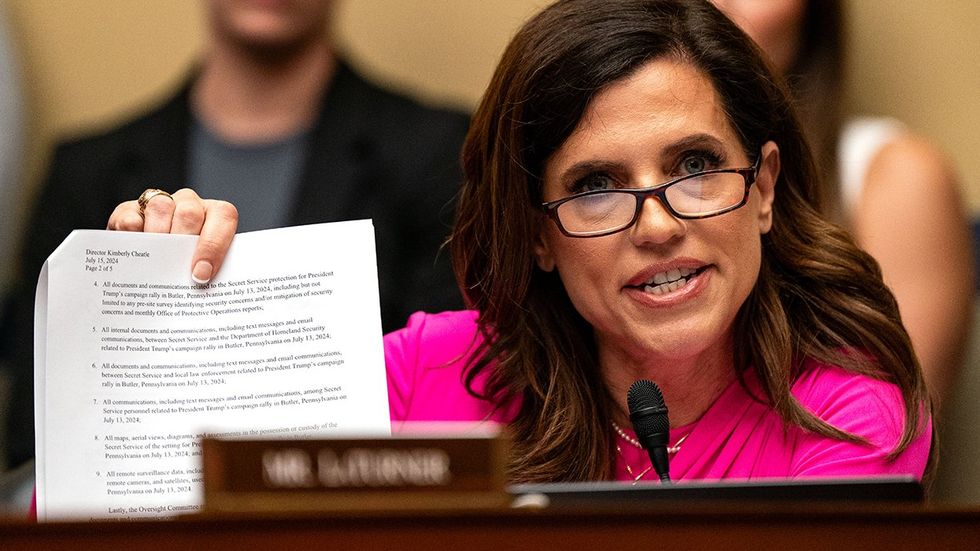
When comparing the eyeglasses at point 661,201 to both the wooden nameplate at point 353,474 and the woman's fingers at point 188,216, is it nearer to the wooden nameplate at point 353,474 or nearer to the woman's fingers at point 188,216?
the woman's fingers at point 188,216

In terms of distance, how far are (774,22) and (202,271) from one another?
1.60m

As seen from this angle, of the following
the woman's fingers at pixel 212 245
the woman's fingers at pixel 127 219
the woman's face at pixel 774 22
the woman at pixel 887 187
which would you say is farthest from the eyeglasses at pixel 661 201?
the woman's face at pixel 774 22

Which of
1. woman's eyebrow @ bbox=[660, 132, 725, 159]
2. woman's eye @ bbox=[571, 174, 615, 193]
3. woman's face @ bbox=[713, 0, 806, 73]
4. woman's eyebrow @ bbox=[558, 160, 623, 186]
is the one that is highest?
woman's face @ bbox=[713, 0, 806, 73]

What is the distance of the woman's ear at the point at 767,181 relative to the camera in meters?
1.63

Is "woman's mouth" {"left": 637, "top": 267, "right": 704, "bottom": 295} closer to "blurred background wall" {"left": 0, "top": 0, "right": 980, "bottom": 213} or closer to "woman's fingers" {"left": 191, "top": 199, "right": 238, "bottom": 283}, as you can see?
"woman's fingers" {"left": 191, "top": 199, "right": 238, "bottom": 283}

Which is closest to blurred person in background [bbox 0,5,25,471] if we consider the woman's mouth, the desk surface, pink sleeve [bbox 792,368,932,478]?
the woman's mouth

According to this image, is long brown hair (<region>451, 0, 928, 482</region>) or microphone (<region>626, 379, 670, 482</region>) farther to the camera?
long brown hair (<region>451, 0, 928, 482</region>)

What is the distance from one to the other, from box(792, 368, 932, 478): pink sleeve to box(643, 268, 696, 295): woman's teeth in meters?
0.23

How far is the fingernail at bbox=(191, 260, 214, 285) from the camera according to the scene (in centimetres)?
143

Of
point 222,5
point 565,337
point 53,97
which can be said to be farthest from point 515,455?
point 53,97

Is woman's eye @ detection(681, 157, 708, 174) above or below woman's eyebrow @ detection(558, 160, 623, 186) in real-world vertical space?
below

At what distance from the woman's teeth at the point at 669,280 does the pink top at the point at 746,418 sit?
216 millimetres

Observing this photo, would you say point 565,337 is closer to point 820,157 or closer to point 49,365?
point 49,365

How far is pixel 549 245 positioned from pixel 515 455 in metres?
0.27
